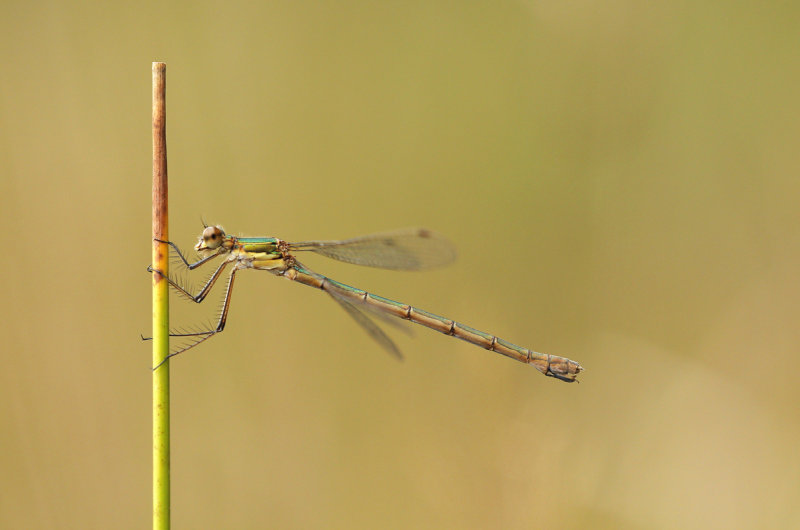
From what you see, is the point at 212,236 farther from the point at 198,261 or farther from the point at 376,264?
the point at 376,264

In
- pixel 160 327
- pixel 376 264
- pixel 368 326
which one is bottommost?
pixel 368 326

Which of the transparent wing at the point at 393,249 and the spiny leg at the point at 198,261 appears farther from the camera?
the transparent wing at the point at 393,249

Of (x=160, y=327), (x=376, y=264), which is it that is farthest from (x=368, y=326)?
(x=160, y=327)

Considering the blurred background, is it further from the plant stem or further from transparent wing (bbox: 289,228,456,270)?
the plant stem

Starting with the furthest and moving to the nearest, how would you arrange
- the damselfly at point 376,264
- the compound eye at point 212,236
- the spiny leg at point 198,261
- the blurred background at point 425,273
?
1. the blurred background at point 425,273
2. the damselfly at point 376,264
3. the compound eye at point 212,236
4. the spiny leg at point 198,261

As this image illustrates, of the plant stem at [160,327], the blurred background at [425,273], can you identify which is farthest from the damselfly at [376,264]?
the plant stem at [160,327]

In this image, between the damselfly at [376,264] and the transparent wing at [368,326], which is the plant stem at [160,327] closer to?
the damselfly at [376,264]

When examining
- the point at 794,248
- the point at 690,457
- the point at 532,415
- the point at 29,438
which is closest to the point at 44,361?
the point at 29,438

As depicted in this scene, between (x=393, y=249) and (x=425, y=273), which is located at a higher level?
(x=393, y=249)
